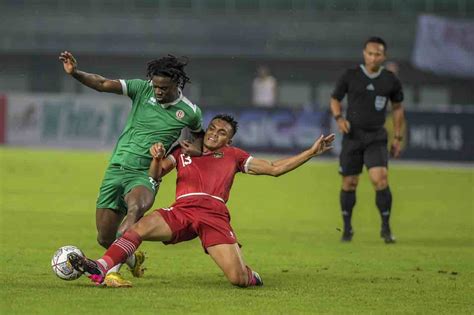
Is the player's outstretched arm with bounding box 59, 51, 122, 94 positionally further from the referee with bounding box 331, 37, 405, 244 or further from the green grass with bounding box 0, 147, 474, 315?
the referee with bounding box 331, 37, 405, 244

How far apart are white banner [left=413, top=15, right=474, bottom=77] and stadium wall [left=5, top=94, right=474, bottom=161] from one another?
12.8 m

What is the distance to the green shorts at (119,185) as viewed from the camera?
1197cm

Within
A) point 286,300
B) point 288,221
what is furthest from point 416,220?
point 286,300

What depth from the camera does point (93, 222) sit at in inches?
734

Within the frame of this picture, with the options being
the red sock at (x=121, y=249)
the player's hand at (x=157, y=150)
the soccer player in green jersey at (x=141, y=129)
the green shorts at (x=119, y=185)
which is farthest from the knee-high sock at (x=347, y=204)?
the red sock at (x=121, y=249)

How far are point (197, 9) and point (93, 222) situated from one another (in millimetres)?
31208

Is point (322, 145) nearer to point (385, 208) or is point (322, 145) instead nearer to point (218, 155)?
point (218, 155)

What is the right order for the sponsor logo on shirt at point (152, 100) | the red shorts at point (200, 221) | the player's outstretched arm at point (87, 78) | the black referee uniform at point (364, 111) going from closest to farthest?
the red shorts at point (200, 221) → the player's outstretched arm at point (87, 78) → the sponsor logo on shirt at point (152, 100) → the black referee uniform at point (364, 111)

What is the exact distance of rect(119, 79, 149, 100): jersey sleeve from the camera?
1220cm

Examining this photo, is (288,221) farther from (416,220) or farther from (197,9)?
(197,9)

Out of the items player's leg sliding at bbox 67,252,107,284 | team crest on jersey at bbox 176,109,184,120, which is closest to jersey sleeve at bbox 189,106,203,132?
team crest on jersey at bbox 176,109,184,120

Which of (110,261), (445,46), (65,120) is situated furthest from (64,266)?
(445,46)

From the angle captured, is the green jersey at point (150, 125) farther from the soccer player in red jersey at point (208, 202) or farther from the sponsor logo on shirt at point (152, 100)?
the soccer player in red jersey at point (208, 202)

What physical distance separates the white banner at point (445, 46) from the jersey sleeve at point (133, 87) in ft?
112
